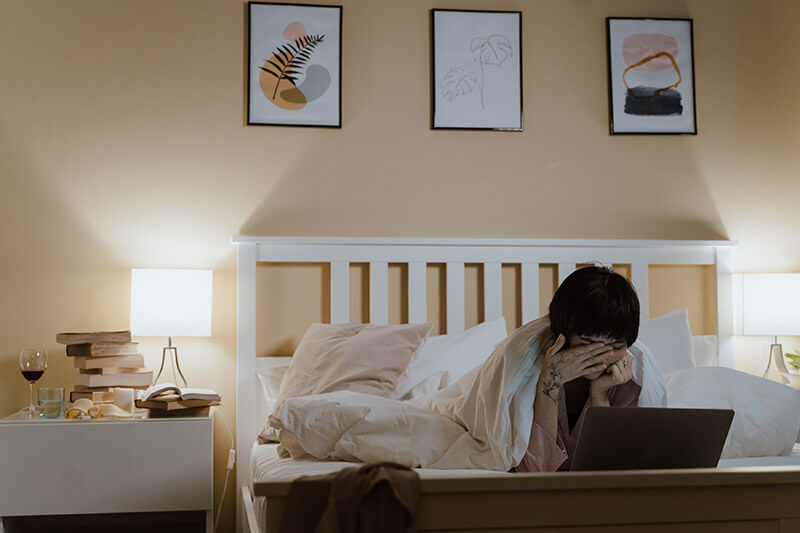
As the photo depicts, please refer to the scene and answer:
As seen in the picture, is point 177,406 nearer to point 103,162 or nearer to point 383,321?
point 383,321

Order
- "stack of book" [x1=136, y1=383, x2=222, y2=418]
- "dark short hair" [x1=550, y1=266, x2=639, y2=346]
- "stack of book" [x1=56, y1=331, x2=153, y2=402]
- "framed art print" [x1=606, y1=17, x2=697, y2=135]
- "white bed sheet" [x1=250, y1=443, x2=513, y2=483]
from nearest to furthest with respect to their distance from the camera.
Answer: "dark short hair" [x1=550, y1=266, x2=639, y2=346]
"white bed sheet" [x1=250, y1=443, x2=513, y2=483]
"stack of book" [x1=136, y1=383, x2=222, y2=418]
"stack of book" [x1=56, y1=331, x2=153, y2=402]
"framed art print" [x1=606, y1=17, x2=697, y2=135]

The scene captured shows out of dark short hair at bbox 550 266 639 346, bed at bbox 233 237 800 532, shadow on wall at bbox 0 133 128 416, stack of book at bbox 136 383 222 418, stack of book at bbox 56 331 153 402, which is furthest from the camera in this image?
shadow on wall at bbox 0 133 128 416

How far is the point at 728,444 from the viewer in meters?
1.90

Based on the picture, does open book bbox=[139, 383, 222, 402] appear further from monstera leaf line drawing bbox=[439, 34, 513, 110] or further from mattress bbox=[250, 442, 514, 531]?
monstera leaf line drawing bbox=[439, 34, 513, 110]

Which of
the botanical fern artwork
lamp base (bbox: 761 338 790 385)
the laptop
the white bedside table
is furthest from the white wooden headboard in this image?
the laptop

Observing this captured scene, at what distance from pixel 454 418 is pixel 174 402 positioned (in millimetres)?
938

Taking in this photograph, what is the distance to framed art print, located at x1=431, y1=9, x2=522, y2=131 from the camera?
9.13 feet

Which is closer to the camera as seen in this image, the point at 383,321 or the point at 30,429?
the point at 30,429

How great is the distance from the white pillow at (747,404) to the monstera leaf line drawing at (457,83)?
4.15 ft

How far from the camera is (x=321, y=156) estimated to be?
274cm

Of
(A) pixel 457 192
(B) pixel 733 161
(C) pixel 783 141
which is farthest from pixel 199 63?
(C) pixel 783 141

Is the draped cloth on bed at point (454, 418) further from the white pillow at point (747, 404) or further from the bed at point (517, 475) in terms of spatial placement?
the white pillow at point (747, 404)

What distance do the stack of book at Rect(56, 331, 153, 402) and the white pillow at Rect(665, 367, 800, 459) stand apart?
62.7 inches

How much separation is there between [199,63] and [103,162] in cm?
47
